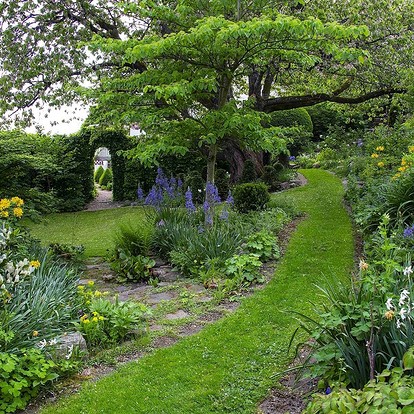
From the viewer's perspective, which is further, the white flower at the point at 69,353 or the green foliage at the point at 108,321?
the green foliage at the point at 108,321

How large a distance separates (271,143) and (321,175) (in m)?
7.53

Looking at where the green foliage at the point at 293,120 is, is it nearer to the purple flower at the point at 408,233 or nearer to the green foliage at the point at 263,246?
the green foliage at the point at 263,246

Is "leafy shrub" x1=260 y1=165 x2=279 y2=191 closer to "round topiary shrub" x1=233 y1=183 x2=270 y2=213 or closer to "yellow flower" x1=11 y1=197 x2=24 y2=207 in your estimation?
"round topiary shrub" x1=233 y1=183 x2=270 y2=213

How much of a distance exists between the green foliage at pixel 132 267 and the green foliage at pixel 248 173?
244 inches

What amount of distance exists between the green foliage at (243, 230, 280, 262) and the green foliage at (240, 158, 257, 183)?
236 inches

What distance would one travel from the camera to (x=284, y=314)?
4.38m

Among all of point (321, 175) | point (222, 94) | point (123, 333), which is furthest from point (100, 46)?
point (321, 175)

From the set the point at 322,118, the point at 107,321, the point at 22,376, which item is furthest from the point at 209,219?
the point at 322,118

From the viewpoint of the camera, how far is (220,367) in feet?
11.5

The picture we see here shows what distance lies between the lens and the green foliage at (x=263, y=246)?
6105 mm

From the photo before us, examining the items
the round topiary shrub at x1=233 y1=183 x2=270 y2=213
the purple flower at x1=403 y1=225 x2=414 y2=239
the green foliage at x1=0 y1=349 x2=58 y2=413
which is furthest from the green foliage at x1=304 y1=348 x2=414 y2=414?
the round topiary shrub at x1=233 y1=183 x2=270 y2=213

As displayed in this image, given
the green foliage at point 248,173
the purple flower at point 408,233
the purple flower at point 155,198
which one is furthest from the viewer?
the green foliage at point 248,173

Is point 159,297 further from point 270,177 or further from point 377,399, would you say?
point 270,177

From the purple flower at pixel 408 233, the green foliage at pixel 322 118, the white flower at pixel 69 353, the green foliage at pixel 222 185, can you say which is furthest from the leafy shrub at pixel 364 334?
the green foliage at pixel 322 118
